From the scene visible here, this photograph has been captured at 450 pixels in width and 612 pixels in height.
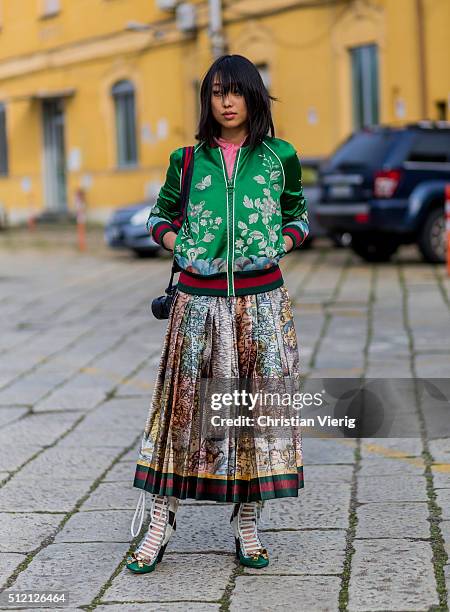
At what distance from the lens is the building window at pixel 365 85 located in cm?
2214

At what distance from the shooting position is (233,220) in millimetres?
4129

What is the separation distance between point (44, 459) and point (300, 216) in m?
2.29

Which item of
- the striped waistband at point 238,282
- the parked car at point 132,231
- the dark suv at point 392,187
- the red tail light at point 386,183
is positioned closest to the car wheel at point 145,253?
the parked car at point 132,231

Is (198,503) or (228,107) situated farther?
(198,503)

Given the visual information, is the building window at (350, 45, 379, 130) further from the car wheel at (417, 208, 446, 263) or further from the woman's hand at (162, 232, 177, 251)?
the woman's hand at (162, 232, 177, 251)

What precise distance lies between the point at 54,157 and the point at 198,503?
2811 cm

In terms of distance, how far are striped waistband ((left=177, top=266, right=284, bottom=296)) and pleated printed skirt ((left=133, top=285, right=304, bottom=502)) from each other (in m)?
0.02

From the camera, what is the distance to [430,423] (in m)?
6.54

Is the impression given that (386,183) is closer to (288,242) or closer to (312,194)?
(312,194)

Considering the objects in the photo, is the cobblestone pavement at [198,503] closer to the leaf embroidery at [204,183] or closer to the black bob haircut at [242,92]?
the leaf embroidery at [204,183]

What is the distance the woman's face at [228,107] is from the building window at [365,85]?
18.4 meters

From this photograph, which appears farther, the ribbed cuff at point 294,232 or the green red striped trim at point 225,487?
the ribbed cuff at point 294,232

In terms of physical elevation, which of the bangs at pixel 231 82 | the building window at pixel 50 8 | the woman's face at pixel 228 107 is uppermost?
the building window at pixel 50 8

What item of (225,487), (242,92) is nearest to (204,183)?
(242,92)
